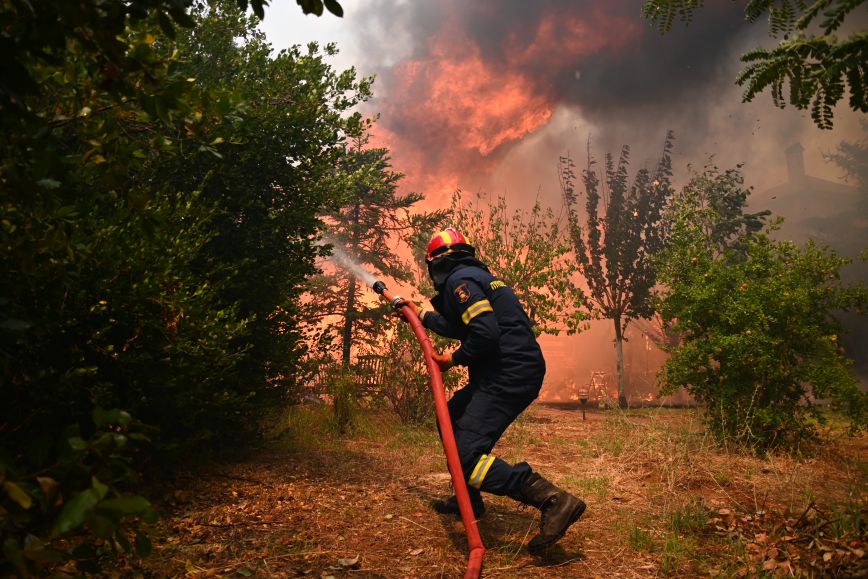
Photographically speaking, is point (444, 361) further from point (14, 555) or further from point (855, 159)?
point (855, 159)

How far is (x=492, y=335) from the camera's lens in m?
4.08

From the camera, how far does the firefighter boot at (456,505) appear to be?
4582mm

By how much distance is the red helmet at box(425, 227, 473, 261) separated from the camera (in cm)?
470

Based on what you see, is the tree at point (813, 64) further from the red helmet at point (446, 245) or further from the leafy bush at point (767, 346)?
the leafy bush at point (767, 346)

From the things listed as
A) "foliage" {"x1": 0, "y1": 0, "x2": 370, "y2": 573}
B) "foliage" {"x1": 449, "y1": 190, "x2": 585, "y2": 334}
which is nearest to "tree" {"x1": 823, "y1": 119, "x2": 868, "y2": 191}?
"foliage" {"x1": 449, "y1": 190, "x2": 585, "y2": 334}

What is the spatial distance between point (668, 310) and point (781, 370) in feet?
5.75

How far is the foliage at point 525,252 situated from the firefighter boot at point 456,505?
942cm

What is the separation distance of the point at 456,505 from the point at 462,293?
193 cm

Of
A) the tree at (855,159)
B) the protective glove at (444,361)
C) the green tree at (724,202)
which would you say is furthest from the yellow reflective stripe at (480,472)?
the tree at (855,159)

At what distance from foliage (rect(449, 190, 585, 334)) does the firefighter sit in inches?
377

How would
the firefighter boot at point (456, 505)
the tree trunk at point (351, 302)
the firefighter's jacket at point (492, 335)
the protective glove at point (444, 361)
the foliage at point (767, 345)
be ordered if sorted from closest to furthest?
the firefighter's jacket at point (492, 335) → the protective glove at point (444, 361) → the firefighter boot at point (456, 505) → the foliage at point (767, 345) → the tree trunk at point (351, 302)

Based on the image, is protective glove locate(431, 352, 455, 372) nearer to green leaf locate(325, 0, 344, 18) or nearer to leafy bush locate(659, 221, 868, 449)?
green leaf locate(325, 0, 344, 18)

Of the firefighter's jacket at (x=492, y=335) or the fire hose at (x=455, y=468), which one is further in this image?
the firefighter's jacket at (x=492, y=335)

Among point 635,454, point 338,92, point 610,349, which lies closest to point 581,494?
point 635,454
